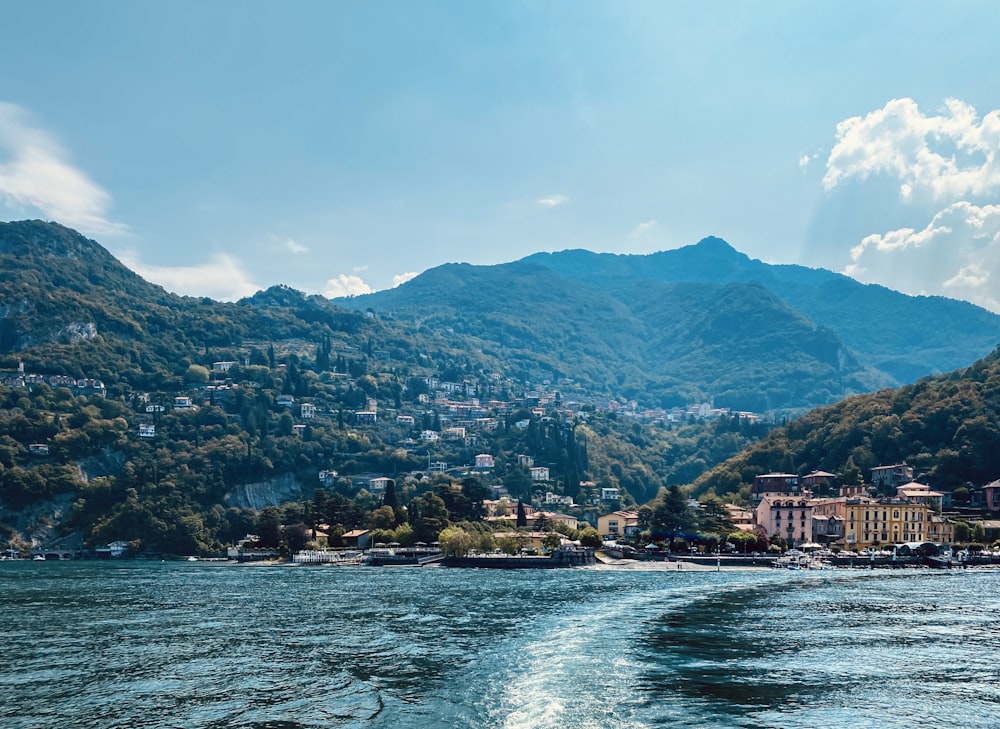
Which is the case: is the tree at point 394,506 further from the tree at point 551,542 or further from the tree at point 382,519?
the tree at point 551,542

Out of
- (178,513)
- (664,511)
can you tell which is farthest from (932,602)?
(178,513)

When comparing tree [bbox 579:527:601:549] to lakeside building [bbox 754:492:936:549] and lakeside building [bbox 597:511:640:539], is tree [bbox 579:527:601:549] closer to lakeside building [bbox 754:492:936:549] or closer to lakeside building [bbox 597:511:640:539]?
lakeside building [bbox 597:511:640:539]

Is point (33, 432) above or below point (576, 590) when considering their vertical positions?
above

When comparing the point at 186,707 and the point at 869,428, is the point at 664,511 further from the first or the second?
the point at 186,707

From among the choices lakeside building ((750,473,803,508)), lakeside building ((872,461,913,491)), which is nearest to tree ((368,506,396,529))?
lakeside building ((750,473,803,508))

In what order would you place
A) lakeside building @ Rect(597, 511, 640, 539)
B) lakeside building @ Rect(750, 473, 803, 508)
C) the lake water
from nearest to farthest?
the lake water
lakeside building @ Rect(597, 511, 640, 539)
lakeside building @ Rect(750, 473, 803, 508)

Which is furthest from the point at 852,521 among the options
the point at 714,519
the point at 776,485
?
the point at 776,485
